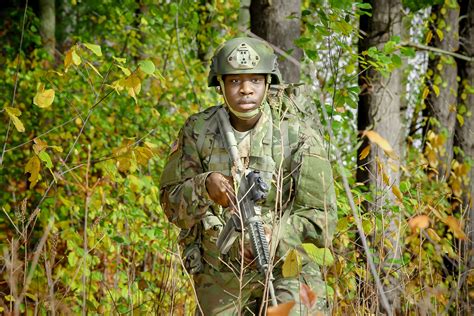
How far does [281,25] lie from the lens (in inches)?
237

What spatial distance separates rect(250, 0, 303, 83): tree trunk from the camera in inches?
236

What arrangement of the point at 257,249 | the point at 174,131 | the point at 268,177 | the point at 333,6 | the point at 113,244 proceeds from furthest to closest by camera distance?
the point at 174,131 < the point at 113,244 < the point at 333,6 < the point at 268,177 < the point at 257,249

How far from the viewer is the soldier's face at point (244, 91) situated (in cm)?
408

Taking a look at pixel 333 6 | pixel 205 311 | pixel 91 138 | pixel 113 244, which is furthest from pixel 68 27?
pixel 205 311

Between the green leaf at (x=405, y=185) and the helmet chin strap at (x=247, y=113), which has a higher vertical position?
the helmet chin strap at (x=247, y=113)

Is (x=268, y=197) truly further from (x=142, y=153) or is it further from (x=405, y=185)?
(x=405, y=185)

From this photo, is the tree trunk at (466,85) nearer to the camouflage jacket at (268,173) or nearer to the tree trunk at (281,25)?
the tree trunk at (281,25)

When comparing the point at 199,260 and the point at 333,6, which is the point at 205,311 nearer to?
the point at 199,260

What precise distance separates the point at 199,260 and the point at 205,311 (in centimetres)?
23

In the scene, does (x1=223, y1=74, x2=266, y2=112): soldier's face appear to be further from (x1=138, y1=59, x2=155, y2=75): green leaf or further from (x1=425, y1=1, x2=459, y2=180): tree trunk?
(x1=425, y1=1, x2=459, y2=180): tree trunk

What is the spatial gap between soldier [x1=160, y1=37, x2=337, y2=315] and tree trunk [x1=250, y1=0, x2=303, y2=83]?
1.77 metres

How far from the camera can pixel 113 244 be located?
6977 mm

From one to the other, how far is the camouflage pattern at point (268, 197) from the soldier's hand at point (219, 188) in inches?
1.8

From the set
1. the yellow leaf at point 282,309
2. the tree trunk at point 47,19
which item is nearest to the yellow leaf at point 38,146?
the yellow leaf at point 282,309
